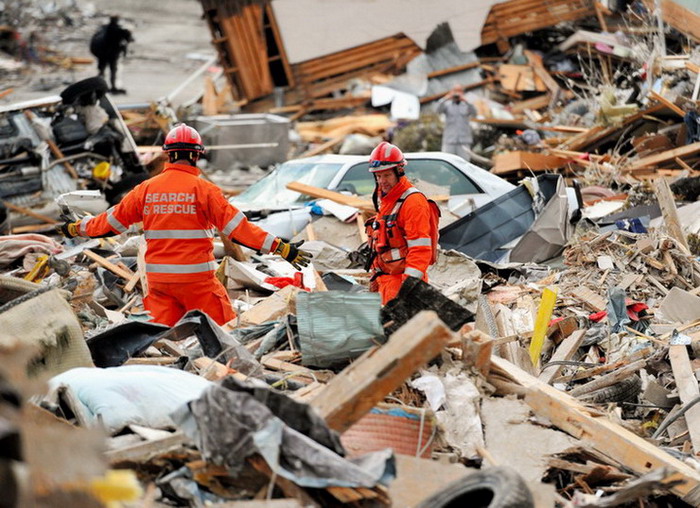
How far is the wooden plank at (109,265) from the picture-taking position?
9.32 m

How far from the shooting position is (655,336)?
7.71m

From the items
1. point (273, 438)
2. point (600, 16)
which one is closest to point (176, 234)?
point (273, 438)

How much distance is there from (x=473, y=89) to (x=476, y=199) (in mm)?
11051

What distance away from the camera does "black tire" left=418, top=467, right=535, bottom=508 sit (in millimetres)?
3826

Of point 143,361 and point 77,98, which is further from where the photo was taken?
point 77,98

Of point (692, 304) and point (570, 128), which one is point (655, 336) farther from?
point (570, 128)

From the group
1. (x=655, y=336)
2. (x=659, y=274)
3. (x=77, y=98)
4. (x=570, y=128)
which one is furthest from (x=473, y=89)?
(x=655, y=336)

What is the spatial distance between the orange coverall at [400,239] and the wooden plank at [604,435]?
1452 millimetres

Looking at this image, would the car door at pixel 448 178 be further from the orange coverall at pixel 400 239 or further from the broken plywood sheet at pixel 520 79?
the broken plywood sheet at pixel 520 79

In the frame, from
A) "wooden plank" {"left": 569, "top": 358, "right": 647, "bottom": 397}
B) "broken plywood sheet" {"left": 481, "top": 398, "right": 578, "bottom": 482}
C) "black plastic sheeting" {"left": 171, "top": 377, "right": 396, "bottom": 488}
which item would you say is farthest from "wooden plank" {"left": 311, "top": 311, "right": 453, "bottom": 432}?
"wooden plank" {"left": 569, "top": 358, "right": 647, "bottom": 397}

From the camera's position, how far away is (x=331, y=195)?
10.7 metres

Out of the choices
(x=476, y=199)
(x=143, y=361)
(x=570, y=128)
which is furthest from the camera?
(x=570, y=128)

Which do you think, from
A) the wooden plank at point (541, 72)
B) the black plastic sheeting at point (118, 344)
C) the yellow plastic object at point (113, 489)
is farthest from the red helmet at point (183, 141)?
the wooden plank at point (541, 72)

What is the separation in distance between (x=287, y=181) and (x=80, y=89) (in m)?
3.21
